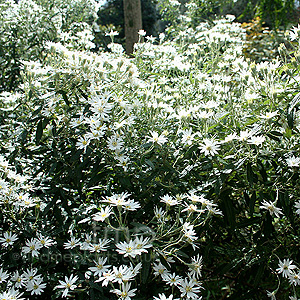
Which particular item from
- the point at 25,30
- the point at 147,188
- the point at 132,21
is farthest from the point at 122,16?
the point at 147,188

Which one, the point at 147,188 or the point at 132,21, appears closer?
the point at 147,188

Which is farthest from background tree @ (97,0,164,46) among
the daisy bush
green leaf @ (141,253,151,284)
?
green leaf @ (141,253,151,284)

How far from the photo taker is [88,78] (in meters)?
2.07

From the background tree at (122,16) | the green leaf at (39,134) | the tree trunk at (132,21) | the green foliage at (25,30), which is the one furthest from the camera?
the background tree at (122,16)

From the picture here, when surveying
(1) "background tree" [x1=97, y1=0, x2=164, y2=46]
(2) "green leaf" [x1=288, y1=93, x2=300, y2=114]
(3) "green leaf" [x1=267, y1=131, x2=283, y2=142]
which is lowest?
(3) "green leaf" [x1=267, y1=131, x2=283, y2=142]

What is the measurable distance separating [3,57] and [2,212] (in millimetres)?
2358

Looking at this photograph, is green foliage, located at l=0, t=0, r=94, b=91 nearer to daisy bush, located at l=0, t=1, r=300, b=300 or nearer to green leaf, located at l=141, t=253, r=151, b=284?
daisy bush, located at l=0, t=1, r=300, b=300

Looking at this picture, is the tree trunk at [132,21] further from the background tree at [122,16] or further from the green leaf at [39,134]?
the background tree at [122,16]

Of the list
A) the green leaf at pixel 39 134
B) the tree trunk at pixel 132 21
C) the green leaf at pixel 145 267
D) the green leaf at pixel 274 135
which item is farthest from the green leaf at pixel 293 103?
the tree trunk at pixel 132 21

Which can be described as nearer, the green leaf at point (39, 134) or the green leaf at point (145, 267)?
the green leaf at point (145, 267)

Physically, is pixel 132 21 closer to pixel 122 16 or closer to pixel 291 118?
pixel 291 118

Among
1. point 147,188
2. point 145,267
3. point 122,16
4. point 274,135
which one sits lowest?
point 145,267

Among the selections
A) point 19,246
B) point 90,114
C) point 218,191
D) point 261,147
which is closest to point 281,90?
point 261,147

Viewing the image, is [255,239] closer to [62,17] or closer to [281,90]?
[281,90]
